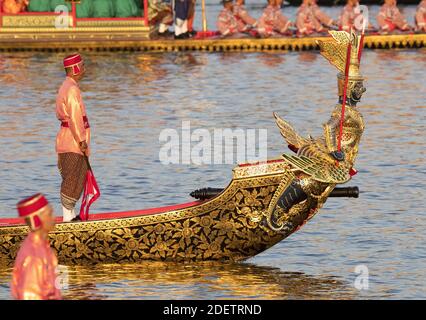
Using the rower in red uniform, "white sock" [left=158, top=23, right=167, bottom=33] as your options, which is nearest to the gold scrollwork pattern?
A: the rower in red uniform

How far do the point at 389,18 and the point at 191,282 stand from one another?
26137 mm

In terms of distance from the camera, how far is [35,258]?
11531 mm

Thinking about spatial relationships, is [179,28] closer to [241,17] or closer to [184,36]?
[184,36]

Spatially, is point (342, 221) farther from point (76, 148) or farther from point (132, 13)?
point (132, 13)

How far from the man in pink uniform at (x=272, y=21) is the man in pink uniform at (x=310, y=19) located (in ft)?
1.24

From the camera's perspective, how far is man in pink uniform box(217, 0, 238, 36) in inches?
1639

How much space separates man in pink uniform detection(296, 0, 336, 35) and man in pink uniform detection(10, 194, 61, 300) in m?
30.6

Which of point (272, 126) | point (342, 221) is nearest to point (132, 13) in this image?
point (272, 126)

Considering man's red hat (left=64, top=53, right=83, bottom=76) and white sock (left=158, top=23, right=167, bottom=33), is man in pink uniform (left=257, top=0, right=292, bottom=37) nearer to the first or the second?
white sock (left=158, top=23, right=167, bottom=33)

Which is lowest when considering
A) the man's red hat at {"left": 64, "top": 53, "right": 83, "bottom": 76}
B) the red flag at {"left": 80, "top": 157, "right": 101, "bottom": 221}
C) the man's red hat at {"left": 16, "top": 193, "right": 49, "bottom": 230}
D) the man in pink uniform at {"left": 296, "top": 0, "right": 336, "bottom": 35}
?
the man in pink uniform at {"left": 296, "top": 0, "right": 336, "bottom": 35}

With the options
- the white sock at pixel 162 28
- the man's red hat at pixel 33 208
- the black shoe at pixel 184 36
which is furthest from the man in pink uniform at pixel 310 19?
the man's red hat at pixel 33 208


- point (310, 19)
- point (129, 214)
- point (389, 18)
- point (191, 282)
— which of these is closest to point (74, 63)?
point (129, 214)

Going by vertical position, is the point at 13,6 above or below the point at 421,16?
above

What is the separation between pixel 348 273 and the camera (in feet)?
57.1
